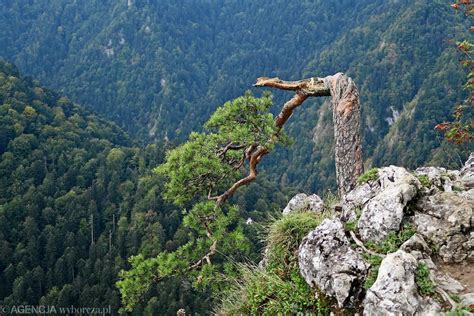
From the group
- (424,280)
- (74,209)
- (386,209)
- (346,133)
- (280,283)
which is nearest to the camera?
(424,280)

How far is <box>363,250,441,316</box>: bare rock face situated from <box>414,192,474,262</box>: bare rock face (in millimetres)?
735

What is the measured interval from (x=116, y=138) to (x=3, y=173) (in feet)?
132

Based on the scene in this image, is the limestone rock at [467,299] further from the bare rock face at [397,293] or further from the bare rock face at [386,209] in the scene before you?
the bare rock face at [386,209]

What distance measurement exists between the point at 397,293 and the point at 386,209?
4.43 feet

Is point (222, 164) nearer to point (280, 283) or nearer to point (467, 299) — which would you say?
point (280, 283)

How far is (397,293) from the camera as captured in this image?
200 inches

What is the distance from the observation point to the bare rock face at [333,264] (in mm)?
5641

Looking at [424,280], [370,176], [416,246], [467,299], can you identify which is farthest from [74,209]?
[467,299]

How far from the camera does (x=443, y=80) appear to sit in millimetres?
166625

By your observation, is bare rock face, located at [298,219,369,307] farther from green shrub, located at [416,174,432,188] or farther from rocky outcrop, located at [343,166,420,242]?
green shrub, located at [416,174,432,188]

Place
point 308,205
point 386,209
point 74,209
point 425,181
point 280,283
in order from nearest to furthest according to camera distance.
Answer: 1. point 386,209
2. point 280,283
3. point 425,181
4. point 308,205
5. point 74,209

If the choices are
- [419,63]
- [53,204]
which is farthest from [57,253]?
[419,63]

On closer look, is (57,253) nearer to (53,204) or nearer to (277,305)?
(53,204)

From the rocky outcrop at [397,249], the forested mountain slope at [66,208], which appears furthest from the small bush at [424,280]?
the forested mountain slope at [66,208]
